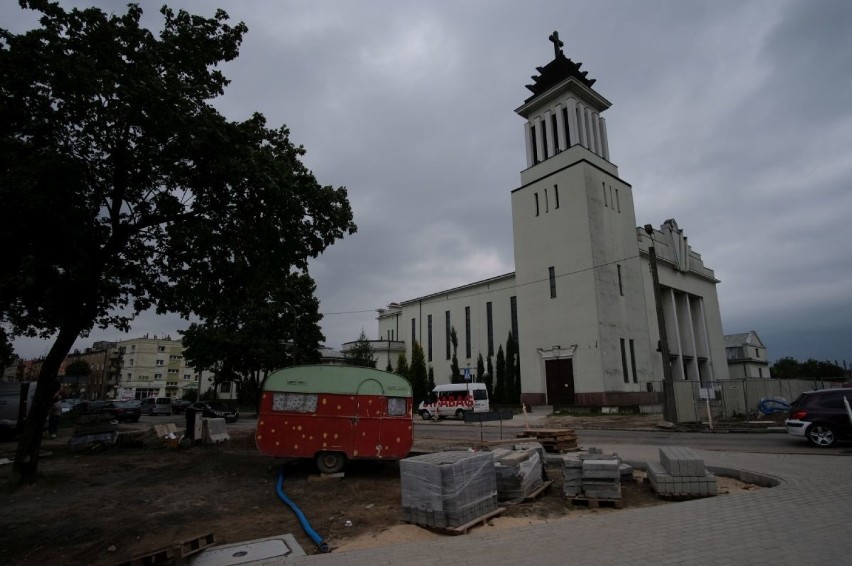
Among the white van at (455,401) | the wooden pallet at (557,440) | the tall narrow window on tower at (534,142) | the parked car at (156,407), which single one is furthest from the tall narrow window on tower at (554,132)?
the parked car at (156,407)

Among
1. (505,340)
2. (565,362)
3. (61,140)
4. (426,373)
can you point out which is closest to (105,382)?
(426,373)

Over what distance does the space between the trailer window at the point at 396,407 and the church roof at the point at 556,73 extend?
38567 mm

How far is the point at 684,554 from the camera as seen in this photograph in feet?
15.8

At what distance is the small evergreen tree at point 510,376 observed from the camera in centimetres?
→ 4303

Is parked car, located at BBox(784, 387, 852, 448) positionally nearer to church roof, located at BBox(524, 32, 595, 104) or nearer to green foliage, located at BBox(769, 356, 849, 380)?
church roof, located at BBox(524, 32, 595, 104)

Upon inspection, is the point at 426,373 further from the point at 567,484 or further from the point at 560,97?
the point at 567,484

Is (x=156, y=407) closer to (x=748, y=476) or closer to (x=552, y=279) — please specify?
(x=552, y=279)

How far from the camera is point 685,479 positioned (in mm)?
7484

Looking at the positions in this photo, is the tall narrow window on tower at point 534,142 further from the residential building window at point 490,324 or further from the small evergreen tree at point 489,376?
the small evergreen tree at point 489,376

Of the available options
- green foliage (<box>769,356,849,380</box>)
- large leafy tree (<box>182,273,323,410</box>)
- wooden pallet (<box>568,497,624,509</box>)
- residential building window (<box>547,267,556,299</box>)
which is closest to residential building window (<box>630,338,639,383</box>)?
residential building window (<box>547,267,556,299</box>)

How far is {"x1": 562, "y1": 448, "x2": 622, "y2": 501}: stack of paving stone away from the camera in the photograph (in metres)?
7.23

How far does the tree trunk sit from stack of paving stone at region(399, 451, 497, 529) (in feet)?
29.5

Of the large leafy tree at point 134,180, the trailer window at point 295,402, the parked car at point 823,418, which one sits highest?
the large leafy tree at point 134,180

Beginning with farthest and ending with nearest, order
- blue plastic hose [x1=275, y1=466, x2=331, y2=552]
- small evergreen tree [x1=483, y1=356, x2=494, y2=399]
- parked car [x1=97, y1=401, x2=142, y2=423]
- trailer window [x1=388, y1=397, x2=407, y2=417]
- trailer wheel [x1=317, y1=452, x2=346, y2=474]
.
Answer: small evergreen tree [x1=483, y1=356, x2=494, y2=399]
parked car [x1=97, y1=401, x2=142, y2=423]
trailer window [x1=388, y1=397, x2=407, y2=417]
trailer wheel [x1=317, y1=452, x2=346, y2=474]
blue plastic hose [x1=275, y1=466, x2=331, y2=552]
